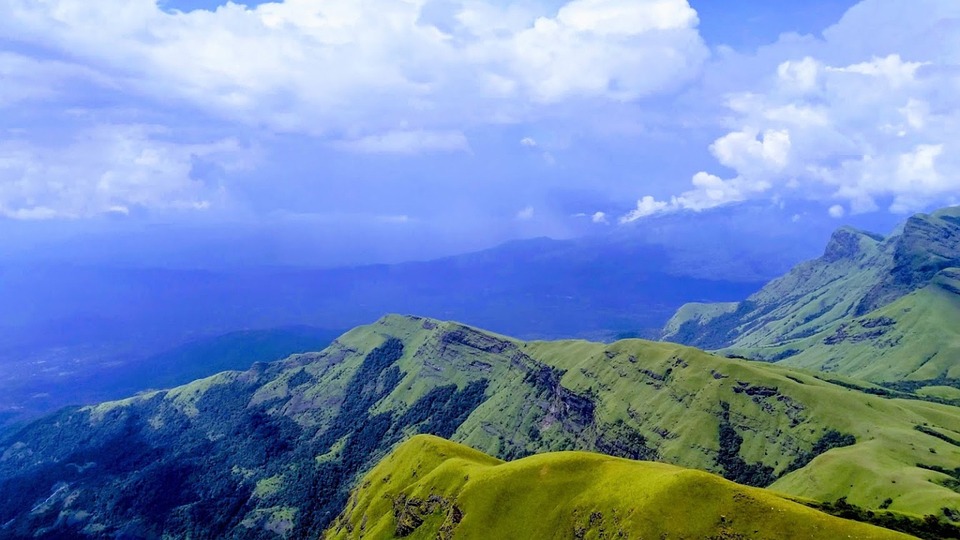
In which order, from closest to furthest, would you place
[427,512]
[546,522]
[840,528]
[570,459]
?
[840,528] < [546,522] < [570,459] < [427,512]

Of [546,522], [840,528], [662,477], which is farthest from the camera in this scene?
[546,522]

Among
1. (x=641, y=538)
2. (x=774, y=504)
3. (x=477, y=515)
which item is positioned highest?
(x=774, y=504)

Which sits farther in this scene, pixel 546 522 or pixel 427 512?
pixel 427 512

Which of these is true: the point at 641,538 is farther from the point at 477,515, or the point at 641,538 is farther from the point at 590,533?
the point at 477,515

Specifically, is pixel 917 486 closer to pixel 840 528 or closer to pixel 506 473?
pixel 840 528

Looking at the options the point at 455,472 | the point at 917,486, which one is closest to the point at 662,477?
the point at 455,472

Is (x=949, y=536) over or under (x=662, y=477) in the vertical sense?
under

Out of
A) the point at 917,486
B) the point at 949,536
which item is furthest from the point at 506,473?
the point at 917,486
